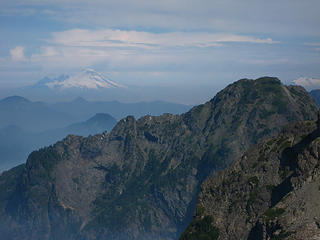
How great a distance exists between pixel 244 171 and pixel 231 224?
20.4 metres

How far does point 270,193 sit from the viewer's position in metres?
123

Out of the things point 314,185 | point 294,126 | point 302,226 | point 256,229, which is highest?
point 294,126

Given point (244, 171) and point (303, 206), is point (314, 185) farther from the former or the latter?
point (244, 171)

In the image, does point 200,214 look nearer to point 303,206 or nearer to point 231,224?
point 231,224

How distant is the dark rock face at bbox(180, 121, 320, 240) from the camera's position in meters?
94.3

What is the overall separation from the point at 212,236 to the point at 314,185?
41168 millimetres

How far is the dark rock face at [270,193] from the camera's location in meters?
94.3

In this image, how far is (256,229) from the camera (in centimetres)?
10838

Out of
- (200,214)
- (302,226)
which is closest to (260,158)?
(200,214)

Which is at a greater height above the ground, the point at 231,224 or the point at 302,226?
the point at 302,226

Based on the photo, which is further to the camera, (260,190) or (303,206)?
(260,190)

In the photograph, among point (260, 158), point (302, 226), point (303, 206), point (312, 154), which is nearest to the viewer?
point (302, 226)

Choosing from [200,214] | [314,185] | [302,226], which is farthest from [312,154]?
[200,214]

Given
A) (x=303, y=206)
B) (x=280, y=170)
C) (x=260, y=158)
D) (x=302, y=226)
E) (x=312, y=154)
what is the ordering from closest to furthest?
(x=302, y=226)
(x=303, y=206)
(x=312, y=154)
(x=280, y=170)
(x=260, y=158)
